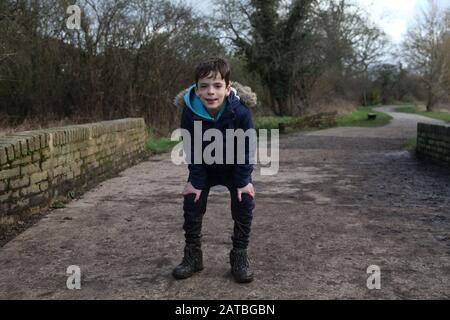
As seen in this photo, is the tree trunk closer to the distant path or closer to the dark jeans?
the distant path

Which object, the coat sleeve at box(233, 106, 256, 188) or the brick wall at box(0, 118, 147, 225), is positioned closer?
the coat sleeve at box(233, 106, 256, 188)

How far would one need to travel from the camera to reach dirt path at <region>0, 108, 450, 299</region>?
125 inches

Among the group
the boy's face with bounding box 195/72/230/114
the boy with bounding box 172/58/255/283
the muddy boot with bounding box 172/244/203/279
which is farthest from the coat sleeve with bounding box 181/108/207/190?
the muddy boot with bounding box 172/244/203/279

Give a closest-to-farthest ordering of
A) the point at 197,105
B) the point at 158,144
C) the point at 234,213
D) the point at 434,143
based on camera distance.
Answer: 1. the point at 197,105
2. the point at 234,213
3. the point at 434,143
4. the point at 158,144

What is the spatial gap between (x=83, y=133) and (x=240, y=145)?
13.5 ft

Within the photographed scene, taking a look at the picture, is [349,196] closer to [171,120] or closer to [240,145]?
[240,145]

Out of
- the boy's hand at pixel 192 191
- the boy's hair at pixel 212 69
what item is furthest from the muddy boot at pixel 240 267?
the boy's hair at pixel 212 69

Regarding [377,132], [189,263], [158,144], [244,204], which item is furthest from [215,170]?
[377,132]

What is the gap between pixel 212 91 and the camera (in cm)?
319

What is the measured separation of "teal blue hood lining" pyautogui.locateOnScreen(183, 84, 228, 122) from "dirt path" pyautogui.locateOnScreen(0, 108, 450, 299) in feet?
3.59

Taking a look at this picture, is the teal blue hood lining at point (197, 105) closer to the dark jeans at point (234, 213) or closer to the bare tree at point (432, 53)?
the dark jeans at point (234, 213)

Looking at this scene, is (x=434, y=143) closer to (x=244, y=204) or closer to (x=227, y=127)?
(x=244, y=204)

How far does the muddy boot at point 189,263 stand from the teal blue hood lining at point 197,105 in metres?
0.90

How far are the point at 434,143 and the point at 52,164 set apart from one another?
23.2 feet
